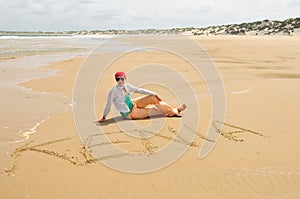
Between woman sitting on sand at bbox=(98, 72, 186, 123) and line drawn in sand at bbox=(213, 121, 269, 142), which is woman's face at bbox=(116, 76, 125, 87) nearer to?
woman sitting on sand at bbox=(98, 72, 186, 123)

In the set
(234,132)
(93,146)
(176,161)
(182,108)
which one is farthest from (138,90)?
(176,161)

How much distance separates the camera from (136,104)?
22.1 ft

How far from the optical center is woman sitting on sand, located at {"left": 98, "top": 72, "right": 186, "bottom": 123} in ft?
21.3

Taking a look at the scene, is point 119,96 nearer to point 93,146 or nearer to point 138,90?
point 138,90

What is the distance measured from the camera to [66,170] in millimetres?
4344

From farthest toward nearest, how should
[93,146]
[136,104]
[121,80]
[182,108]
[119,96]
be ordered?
[136,104]
[182,108]
[119,96]
[121,80]
[93,146]

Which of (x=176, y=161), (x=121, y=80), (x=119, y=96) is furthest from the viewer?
(x=119, y=96)

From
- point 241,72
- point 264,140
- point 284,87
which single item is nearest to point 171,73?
point 241,72

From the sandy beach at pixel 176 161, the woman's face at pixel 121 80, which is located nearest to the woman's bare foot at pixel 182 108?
the sandy beach at pixel 176 161

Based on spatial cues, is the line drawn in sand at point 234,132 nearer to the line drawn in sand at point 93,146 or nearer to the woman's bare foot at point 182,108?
the line drawn in sand at point 93,146

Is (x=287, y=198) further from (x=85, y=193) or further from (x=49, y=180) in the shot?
(x=49, y=180)

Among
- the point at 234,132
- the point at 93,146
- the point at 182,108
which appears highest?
the point at 182,108

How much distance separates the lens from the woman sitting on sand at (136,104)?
6.48 meters

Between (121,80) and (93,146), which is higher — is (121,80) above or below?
above
